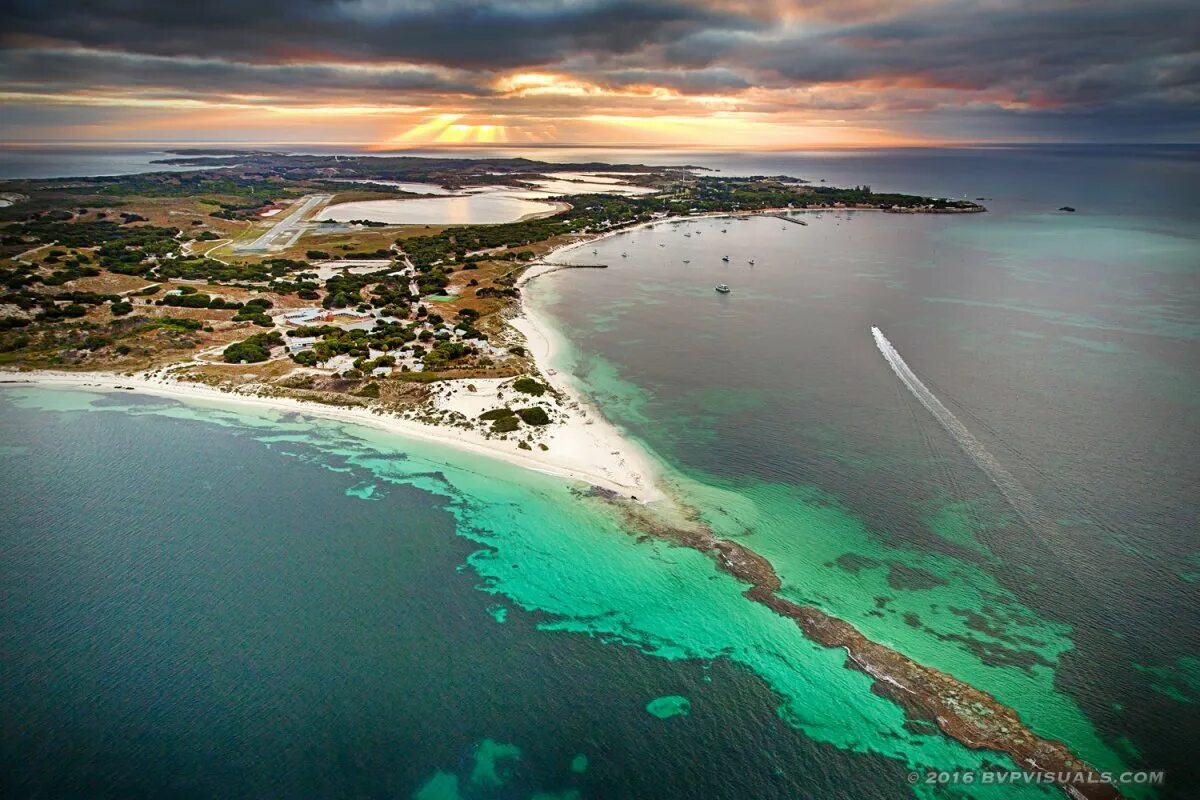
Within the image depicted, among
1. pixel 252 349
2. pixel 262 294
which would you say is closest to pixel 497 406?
pixel 252 349

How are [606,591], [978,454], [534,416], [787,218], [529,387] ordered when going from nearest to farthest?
1. [606,591]
2. [978,454]
3. [534,416]
4. [529,387]
5. [787,218]

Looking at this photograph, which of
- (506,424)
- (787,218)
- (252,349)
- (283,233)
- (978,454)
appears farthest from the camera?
(787,218)

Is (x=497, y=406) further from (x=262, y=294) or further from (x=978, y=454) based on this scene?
(x=262, y=294)

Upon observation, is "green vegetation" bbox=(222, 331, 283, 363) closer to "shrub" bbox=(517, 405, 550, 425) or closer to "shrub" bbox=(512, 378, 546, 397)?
"shrub" bbox=(512, 378, 546, 397)

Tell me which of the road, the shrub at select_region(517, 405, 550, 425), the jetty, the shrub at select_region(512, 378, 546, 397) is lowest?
the shrub at select_region(517, 405, 550, 425)

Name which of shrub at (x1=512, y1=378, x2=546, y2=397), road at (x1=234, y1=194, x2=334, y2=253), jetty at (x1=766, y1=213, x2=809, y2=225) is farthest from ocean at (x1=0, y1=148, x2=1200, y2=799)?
jetty at (x1=766, y1=213, x2=809, y2=225)

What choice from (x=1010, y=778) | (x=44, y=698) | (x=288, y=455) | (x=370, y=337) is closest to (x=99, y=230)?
(x=370, y=337)

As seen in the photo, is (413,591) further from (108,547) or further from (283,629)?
(108,547)
